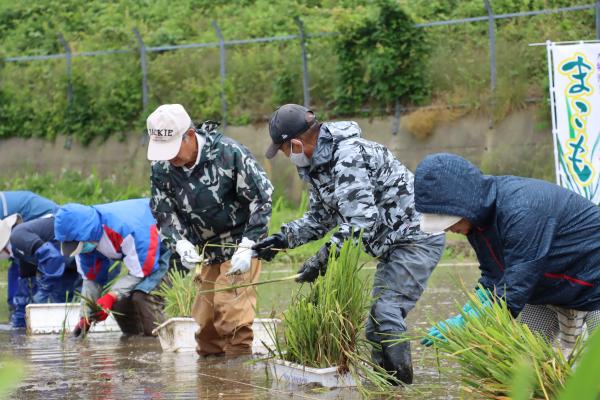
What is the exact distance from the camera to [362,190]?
5273 millimetres

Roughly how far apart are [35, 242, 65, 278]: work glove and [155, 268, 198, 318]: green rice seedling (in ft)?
4.83

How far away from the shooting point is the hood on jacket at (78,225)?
846 cm

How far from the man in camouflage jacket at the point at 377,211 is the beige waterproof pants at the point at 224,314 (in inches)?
59.2

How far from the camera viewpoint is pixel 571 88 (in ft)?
42.1

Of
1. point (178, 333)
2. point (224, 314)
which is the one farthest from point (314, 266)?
point (178, 333)

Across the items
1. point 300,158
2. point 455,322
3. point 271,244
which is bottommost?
point 455,322

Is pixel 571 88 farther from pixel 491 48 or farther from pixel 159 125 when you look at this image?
pixel 159 125

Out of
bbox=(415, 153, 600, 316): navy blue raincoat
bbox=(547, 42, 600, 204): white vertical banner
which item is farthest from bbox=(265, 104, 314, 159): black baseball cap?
bbox=(547, 42, 600, 204): white vertical banner

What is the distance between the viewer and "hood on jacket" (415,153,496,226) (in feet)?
14.0

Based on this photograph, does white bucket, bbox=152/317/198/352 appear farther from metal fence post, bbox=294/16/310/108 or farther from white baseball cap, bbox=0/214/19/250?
metal fence post, bbox=294/16/310/108

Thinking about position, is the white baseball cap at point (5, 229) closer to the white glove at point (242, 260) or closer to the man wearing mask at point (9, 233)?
the man wearing mask at point (9, 233)

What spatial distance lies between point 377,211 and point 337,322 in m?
0.66

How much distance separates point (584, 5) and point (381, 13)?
3449 mm

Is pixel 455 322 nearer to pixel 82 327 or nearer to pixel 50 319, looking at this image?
pixel 82 327
